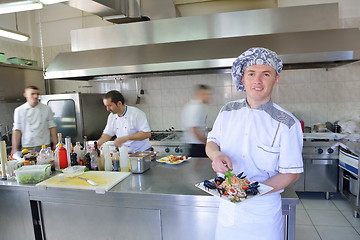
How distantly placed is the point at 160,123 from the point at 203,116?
58.1 inches

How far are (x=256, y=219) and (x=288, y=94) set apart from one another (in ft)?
10.2

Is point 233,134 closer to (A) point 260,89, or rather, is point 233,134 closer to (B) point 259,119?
(B) point 259,119

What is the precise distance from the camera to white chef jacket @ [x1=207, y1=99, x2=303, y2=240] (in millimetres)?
1187

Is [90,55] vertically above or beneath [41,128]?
above

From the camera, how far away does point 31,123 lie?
349 cm

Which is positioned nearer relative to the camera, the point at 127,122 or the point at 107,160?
the point at 107,160

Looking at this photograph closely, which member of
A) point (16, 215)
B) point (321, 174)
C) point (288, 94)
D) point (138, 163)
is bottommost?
point (321, 174)

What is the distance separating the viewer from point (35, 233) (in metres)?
1.92

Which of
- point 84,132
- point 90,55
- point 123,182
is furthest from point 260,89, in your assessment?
point 84,132

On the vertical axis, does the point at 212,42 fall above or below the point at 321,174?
above

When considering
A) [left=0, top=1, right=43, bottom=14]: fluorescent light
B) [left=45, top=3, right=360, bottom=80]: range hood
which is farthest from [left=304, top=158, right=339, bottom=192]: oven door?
[left=0, top=1, right=43, bottom=14]: fluorescent light

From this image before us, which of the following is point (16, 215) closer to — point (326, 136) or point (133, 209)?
point (133, 209)

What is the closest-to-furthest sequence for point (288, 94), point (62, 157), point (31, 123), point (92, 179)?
point (92, 179) → point (62, 157) → point (31, 123) → point (288, 94)

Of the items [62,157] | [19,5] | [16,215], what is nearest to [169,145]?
[62,157]
